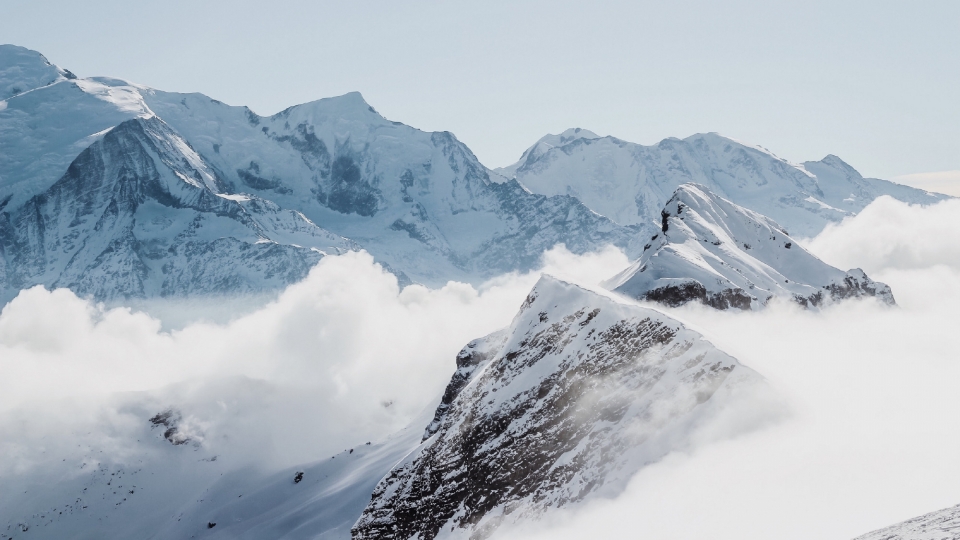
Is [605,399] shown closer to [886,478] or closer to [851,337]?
[886,478]

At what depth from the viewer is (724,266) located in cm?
13400

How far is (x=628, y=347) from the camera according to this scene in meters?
56.4

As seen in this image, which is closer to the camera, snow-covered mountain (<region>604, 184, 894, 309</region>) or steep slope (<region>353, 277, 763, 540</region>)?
steep slope (<region>353, 277, 763, 540</region>)

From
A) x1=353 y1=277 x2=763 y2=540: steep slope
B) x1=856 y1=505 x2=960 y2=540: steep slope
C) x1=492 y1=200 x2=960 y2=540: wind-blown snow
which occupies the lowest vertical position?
x1=492 y1=200 x2=960 y2=540: wind-blown snow

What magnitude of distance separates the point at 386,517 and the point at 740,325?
66941 millimetres

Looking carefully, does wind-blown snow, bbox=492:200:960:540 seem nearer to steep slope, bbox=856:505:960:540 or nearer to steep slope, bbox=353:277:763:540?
steep slope, bbox=353:277:763:540

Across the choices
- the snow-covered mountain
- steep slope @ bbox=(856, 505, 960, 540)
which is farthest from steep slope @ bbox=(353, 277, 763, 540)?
the snow-covered mountain

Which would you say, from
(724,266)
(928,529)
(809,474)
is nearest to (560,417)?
(809,474)

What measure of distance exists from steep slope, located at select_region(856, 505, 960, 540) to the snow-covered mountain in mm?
88378

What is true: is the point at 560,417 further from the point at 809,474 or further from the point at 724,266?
the point at 724,266

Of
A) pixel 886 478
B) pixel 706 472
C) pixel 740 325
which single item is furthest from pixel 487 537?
pixel 740 325

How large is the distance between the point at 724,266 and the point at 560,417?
8767cm

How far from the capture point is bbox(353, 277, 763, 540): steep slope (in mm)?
49438

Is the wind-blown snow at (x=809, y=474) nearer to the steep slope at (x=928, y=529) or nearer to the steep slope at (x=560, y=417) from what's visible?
the steep slope at (x=560, y=417)
